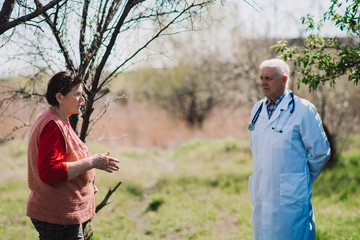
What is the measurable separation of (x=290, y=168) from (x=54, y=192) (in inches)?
72.7

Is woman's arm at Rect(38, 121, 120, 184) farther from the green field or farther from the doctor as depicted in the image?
the green field

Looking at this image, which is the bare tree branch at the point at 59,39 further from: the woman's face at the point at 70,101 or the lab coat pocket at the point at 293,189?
the lab coat pocket at the point at 293,189

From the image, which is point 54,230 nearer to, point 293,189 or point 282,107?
point 293,189

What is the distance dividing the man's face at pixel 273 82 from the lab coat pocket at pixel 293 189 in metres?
0.73

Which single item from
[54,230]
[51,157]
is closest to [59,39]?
[51,157]

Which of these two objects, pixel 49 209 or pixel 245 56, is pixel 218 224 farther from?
pixel 245 56

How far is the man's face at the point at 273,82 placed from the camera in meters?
3.18

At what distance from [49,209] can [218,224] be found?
13.3 ft

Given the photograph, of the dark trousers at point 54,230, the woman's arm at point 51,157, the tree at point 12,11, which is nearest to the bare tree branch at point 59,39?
the tree at point 12,11

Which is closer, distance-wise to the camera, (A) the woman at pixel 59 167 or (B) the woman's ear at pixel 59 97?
(A) the woman at pixel 59 167

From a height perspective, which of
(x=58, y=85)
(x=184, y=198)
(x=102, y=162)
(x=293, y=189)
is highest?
(x=58, y=85)

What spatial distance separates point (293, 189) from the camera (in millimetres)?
2975

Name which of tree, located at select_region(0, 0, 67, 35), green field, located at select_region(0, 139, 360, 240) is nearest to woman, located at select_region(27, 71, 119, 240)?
tree, located at select_region(0, 0, 67, 35)

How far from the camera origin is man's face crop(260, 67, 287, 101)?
3.18 metres
